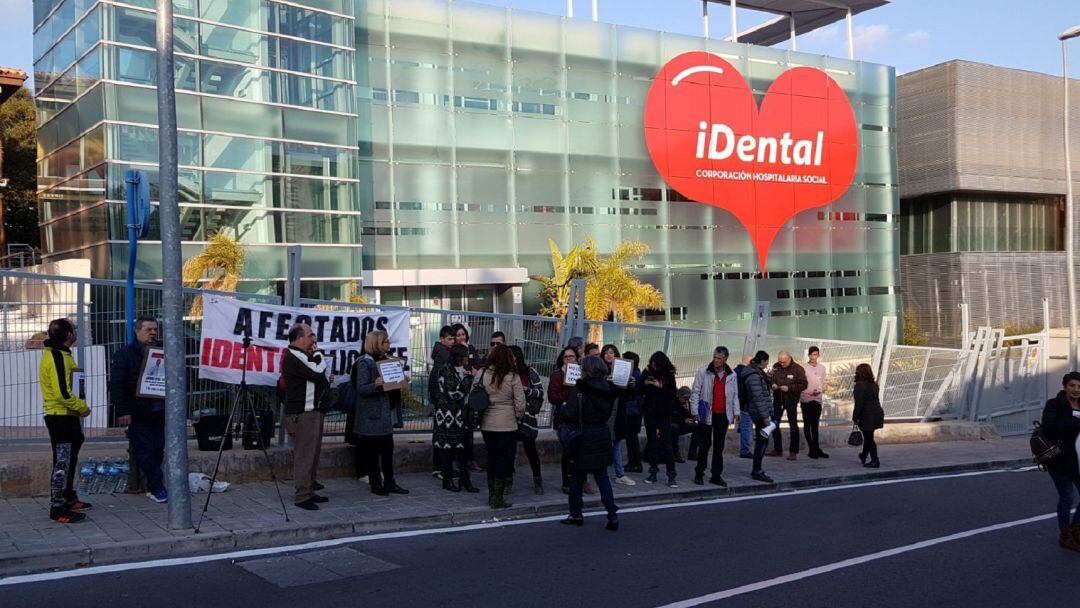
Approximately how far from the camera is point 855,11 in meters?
38.2

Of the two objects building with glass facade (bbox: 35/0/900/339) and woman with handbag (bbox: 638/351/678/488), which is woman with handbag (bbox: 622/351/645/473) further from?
building with glass facade (bbox: 35/0/900/339)

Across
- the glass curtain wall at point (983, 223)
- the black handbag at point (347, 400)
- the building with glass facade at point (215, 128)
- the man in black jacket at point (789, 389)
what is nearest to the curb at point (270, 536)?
the black handbag at point (347, 400)

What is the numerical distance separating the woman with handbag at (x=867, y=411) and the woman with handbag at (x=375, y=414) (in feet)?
25.6

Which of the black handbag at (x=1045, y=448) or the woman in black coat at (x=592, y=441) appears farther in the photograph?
the woman in black coat at (x=592, y=441)

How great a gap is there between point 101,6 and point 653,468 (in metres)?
17.3

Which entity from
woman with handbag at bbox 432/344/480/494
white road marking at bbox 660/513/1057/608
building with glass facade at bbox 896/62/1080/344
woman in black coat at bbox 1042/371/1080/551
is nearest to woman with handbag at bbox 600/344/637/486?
woman with handbag at bbox 432/344/480/494

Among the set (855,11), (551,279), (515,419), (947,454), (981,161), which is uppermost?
(855,11)

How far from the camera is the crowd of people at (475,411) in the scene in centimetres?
929

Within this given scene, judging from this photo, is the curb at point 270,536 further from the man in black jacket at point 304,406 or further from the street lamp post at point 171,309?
the man in black jacket at point 304,406

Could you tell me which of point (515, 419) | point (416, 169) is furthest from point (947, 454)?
point (416, 169)

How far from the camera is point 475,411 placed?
1023cm

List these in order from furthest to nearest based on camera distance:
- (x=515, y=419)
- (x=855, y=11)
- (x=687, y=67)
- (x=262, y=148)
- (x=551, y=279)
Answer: (x=855, y=11) < (x=687, y=67) < (x=551, y=279) < (x=262, y=148) < (x=515, y=419)

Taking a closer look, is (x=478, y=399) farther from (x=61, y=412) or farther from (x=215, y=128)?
(x=215, y=128)

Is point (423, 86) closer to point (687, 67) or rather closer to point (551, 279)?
point (551, 279)
